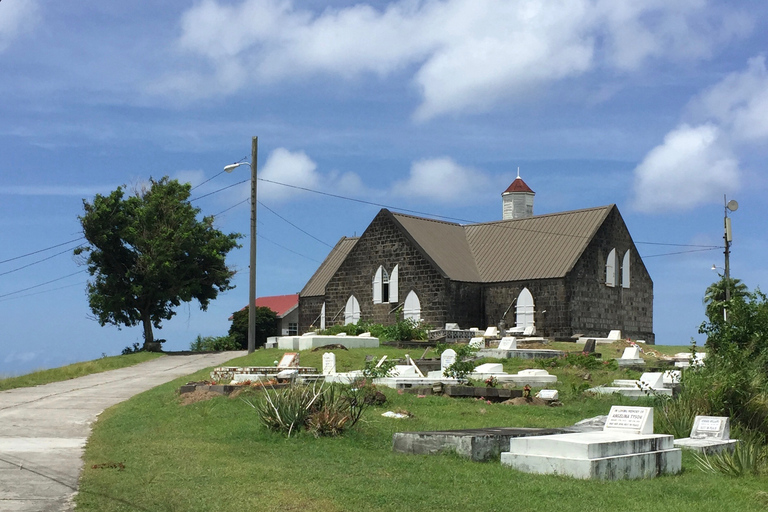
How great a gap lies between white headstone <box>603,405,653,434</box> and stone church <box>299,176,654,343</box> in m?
30.6

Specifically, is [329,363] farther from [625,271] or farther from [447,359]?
[625,271]

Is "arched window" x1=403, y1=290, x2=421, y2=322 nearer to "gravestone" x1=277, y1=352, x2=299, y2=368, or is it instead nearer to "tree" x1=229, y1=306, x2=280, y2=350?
"tree" x1=229, y1=306, x2=280, y2=350

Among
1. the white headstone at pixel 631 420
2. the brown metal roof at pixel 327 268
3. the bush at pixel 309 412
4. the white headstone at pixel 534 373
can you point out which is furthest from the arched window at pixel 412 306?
the white headstone at pixel 631 420

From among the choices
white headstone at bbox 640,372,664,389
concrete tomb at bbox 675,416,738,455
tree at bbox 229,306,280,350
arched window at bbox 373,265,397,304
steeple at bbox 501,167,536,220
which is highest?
steeple at bbox 501,167,536,220

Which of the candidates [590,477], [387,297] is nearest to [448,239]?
[387,297]

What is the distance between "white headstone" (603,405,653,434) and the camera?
45.2 ft

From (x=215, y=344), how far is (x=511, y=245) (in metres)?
20.9

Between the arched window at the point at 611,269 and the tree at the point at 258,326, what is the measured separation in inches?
885

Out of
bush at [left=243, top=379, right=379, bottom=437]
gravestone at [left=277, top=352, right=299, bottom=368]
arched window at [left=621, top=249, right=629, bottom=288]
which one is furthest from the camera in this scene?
arched window at [left=621, top=249, right=629, bottom=288]

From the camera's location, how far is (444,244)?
51938 millimetres

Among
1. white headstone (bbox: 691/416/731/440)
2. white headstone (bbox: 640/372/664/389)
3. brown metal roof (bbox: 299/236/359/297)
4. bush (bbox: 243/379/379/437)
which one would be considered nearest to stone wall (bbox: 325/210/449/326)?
brown metal roof (bbox: 299/236/359/297)

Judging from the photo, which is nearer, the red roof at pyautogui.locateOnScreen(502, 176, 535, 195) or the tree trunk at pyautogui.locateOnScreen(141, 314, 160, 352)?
the tree trunk at pyautogui.locateOnScreen(141, 314, 160, 352)

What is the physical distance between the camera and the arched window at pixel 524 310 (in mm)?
46719

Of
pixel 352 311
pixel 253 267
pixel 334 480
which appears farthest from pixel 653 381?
pixel 352 311
